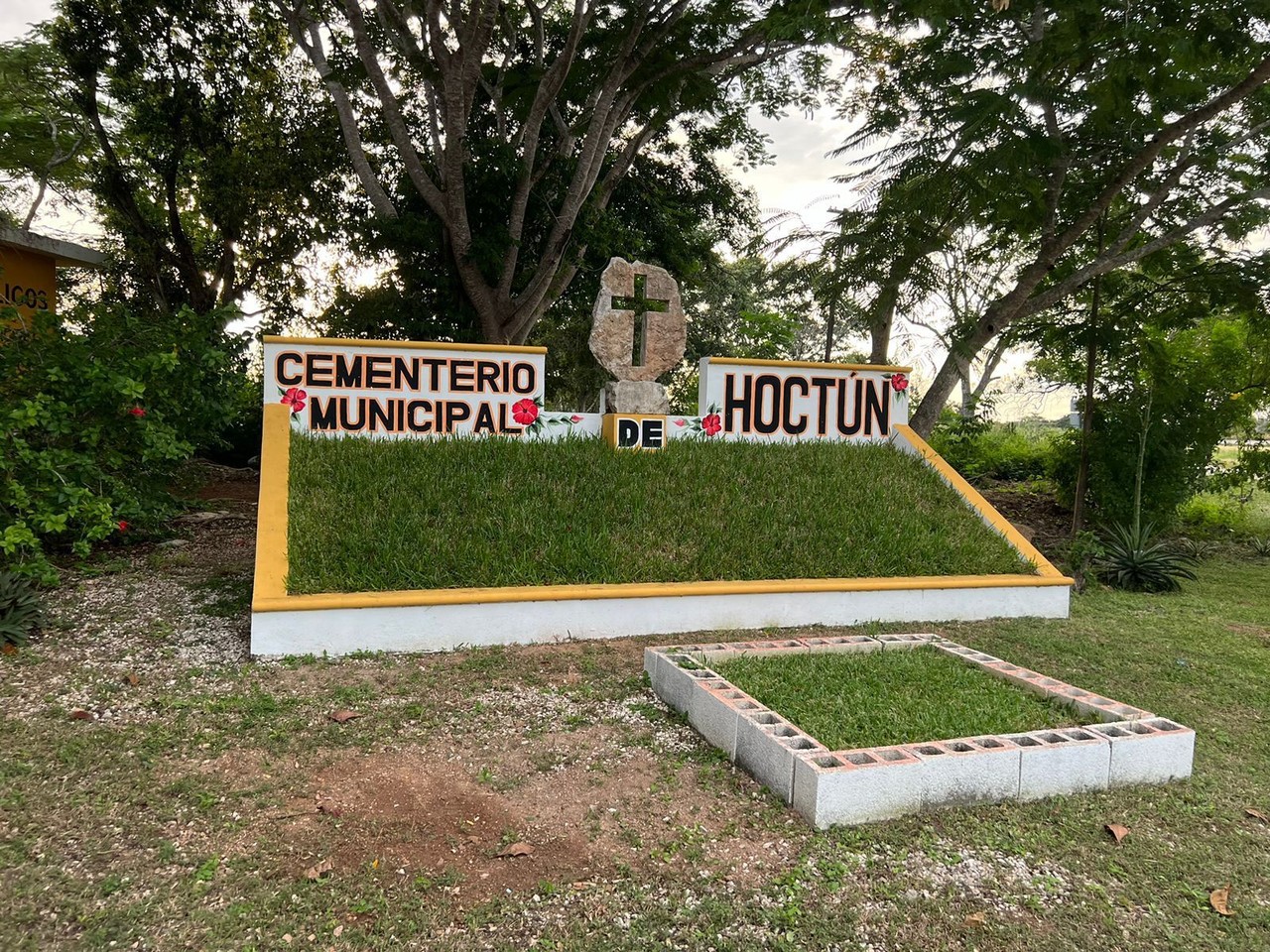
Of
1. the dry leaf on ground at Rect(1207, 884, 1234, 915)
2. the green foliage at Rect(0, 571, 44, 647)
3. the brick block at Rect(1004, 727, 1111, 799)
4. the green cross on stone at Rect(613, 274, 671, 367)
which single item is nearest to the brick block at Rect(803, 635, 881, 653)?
the brick block at Rect(1004, 727, 1111, 799)

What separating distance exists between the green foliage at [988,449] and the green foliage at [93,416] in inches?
448

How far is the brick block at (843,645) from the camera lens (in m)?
4.86

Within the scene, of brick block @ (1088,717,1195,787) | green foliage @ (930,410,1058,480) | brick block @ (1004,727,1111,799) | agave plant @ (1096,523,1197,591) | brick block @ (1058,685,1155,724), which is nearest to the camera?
brick block @ (1004,727,1111,799)

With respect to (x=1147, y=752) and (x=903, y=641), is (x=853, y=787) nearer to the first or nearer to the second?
(x=1147, y=752)

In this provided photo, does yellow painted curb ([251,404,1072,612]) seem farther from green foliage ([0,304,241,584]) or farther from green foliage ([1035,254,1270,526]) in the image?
green foliage ([1035,254,1270,526])

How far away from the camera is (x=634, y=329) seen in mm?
7797

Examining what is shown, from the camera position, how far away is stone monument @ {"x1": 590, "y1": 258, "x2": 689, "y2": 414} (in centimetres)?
750

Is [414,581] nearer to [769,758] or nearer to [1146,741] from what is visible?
[769,758]

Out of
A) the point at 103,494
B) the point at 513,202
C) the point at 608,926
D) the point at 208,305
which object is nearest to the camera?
the point at 608,926

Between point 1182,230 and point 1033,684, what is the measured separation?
7.48 m

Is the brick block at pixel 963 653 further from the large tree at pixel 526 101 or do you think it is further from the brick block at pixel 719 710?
the large tree at pixel 526 101

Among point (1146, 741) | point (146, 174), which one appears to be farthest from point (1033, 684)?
point (146, 174)

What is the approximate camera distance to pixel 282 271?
16.1 meters

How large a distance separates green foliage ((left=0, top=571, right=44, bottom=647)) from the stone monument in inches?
183
